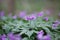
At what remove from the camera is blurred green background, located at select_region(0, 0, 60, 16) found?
14.3 ft

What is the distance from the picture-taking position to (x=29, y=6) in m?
4.73

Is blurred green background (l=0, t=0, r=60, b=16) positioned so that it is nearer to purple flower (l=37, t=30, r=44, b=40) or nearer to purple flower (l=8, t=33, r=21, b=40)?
purple flower (l=8, t=33, r=21, b=40)

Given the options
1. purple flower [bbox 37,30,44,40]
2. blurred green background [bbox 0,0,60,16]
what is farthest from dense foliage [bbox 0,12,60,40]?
blurred green background [bbox 0,0,60,16]

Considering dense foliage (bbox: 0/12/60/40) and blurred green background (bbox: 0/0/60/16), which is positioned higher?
blurred green background (bbox: 0/0/60/16)

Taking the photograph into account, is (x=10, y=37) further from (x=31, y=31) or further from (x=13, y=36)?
(x=31, y=31)

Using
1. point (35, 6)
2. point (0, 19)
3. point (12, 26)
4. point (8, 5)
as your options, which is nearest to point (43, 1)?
point (35, 6)

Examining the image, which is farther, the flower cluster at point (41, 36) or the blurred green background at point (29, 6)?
the blurred green background at point (29, 6)

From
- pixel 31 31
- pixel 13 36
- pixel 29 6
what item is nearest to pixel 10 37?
pixel 13 36

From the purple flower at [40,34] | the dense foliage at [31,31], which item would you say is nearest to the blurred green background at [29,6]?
the dense foliage at [31,31]

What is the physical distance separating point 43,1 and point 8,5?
3.24 ft

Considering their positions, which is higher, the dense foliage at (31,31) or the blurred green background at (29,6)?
the blurred green background at (29,6)

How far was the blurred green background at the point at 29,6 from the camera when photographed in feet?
14.3

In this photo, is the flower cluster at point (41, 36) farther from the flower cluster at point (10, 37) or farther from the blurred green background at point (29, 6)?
the blurred green background at point (29, 6)

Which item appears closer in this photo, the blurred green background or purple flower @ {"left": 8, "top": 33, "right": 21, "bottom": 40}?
purple flower @ {"left": 8, "top": 33, "right": 21, "bottom": 40}
